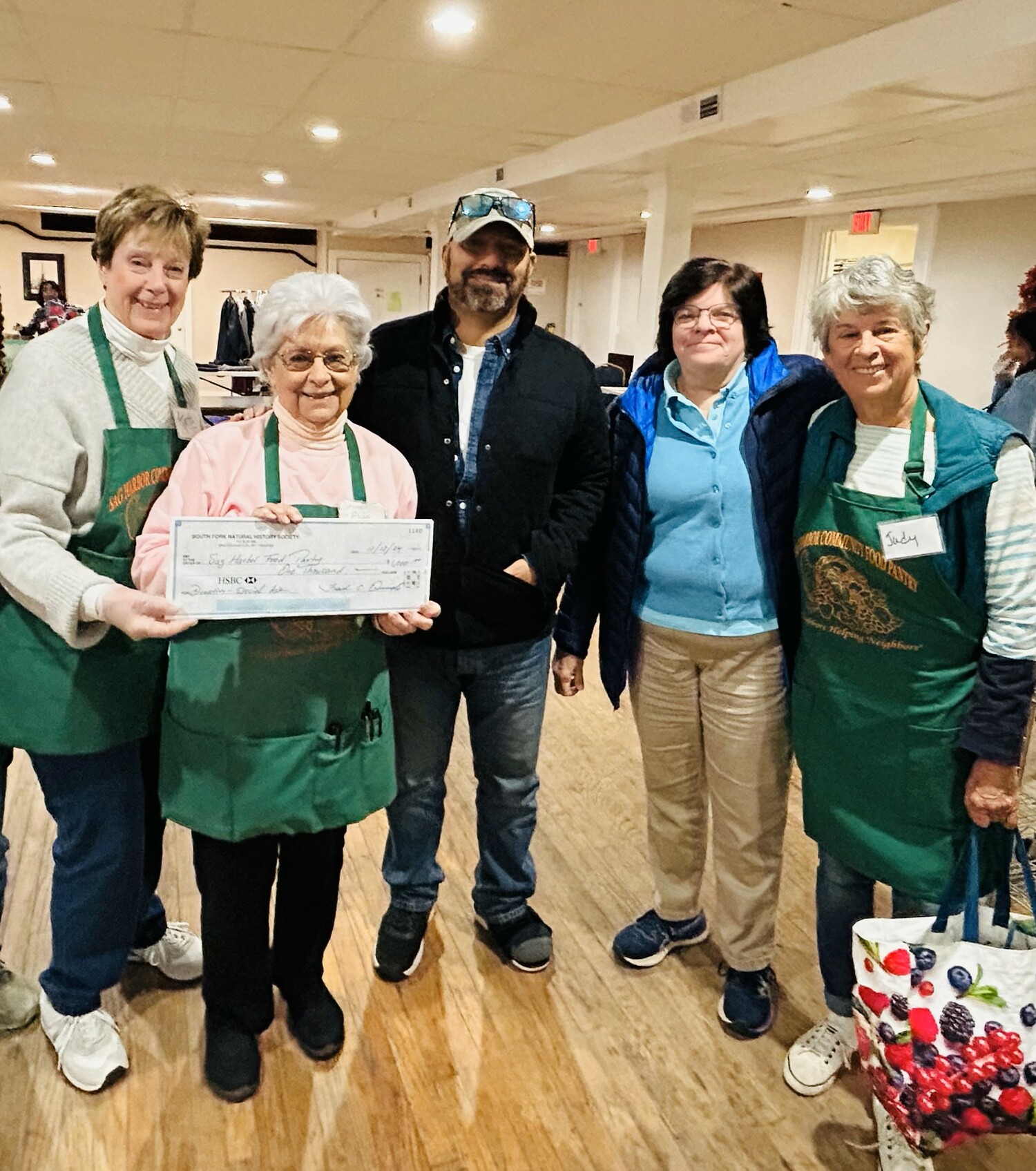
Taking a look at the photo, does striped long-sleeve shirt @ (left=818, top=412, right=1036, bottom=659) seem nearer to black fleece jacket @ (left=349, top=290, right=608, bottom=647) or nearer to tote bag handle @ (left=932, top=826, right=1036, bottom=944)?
tote bag handle @ (left=932, top=826, right=1036, bottom=944)

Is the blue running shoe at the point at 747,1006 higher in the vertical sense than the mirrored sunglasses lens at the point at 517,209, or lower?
lower

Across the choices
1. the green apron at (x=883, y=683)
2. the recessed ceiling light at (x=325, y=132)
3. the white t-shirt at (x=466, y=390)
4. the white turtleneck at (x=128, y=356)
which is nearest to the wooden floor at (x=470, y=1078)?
the green apron at (x=883, y=683)

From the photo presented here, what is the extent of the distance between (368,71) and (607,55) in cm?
116

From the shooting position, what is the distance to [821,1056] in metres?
1.82

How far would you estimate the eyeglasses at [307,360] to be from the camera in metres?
1.44

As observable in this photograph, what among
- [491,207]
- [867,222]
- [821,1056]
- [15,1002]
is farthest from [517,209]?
[867,222]

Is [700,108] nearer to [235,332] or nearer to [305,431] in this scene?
[305,431]

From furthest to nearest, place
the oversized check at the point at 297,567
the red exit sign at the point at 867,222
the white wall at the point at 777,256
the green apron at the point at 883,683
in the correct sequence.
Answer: the white wall at the point at 777,256 < the red exit sign at the point at 867,222 < the green apron at the point at 883,683 < the oversized check at the point at 297,567

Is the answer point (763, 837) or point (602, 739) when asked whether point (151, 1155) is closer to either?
point (763, 837)

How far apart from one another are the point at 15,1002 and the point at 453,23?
3493 mm

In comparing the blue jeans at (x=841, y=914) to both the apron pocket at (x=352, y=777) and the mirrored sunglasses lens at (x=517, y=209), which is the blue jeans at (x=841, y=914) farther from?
the mirrored sunglasses lens at (x=517, y=209)

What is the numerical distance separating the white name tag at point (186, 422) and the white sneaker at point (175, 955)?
1120 mm

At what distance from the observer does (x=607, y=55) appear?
3.89 m

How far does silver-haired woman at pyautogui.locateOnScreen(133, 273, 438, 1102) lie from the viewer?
142 cm
